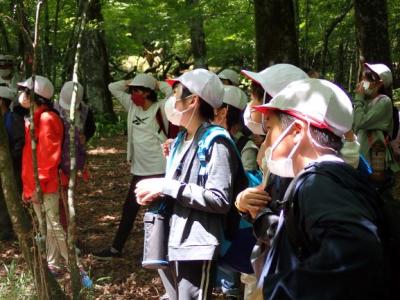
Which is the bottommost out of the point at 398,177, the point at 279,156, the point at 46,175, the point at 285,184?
the point at 398,177

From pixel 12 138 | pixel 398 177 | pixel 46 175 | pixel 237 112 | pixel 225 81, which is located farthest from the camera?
pixel 398 177

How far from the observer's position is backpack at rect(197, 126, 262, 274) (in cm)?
281

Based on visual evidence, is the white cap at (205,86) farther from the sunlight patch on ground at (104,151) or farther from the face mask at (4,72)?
the sunlight patch on ground at (104,151)

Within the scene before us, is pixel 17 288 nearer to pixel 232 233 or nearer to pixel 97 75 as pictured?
pixel 232 233

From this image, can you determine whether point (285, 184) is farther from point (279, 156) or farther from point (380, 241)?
point (380, 241)

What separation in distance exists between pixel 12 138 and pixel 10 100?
49 cm

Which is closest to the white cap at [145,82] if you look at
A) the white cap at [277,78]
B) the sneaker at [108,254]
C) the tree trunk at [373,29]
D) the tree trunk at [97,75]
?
the sneaker at [108,254]

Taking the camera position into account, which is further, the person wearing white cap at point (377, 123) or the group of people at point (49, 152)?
the person wearing white cap at point (377, 123)

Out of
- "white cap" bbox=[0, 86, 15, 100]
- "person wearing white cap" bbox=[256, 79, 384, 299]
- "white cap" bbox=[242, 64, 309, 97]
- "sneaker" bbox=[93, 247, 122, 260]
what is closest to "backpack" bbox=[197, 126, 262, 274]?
"white cap" bbox=[242, 64, 309, 97]

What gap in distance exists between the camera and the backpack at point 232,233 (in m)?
2.81

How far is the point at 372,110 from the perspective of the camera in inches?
184

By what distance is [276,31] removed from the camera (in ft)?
18.5

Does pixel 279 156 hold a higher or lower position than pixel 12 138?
higher

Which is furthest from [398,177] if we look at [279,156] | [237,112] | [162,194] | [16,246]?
[279,156]
